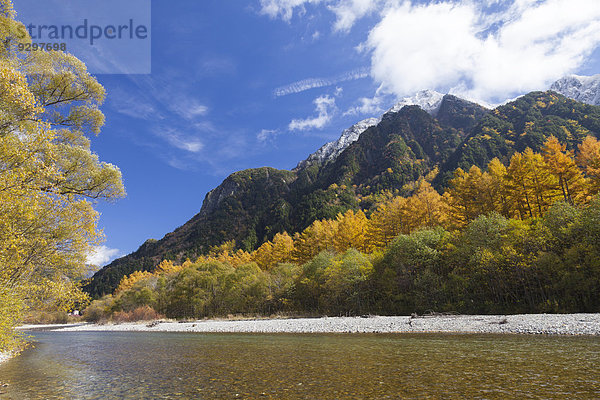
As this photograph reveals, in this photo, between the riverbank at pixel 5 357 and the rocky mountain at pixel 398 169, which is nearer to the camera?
the riverbank at pixel 5 357

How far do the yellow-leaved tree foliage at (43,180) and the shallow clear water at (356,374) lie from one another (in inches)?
147

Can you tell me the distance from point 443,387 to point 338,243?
52.3 m

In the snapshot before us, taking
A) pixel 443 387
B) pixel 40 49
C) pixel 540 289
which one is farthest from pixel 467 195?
pixel 40 49

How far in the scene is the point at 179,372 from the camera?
44.7ft

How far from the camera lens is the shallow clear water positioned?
28.5 feet

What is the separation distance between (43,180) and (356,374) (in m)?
15.0

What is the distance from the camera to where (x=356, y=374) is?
36.4 feet

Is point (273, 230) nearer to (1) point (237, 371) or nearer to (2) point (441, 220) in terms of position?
(2) point (441, 220)

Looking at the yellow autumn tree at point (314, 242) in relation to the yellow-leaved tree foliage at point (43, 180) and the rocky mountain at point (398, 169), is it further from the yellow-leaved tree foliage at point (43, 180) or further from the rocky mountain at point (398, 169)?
the rocky mountain at point (398, 169)

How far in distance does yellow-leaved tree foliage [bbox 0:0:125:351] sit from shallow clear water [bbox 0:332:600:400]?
12.2ft

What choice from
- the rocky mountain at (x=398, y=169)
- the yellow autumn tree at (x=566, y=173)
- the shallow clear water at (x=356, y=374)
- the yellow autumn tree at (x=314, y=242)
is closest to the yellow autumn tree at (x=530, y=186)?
the yellow autumn tree at (x=566, y=173)

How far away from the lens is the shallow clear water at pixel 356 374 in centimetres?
867

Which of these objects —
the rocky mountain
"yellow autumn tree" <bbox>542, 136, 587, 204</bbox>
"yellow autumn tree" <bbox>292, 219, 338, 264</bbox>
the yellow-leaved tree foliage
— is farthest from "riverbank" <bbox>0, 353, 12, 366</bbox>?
the rocky mountain

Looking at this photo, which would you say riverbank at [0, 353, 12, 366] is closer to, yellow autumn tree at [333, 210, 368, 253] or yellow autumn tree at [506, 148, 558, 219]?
yellow autumn tree at [333, 210, 368, 253]
